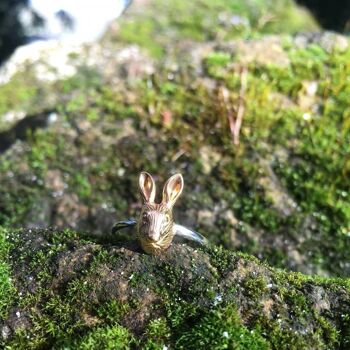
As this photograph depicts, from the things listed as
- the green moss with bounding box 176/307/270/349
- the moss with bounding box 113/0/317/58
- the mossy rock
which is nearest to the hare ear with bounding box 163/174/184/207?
the mossy rock

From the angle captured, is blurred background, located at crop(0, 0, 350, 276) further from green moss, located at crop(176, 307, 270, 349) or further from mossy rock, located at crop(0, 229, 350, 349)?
green moss, located at crop(176, 307, 270, 349)

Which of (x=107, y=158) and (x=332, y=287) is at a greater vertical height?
(x=332, y=287)

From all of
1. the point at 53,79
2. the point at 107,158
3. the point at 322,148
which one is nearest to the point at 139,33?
the point at 53,79

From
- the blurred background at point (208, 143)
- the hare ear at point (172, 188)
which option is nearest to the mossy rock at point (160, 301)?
the hare ear at point (172, 188)

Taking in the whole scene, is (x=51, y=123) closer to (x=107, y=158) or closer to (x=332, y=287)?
(x=107, y=158)

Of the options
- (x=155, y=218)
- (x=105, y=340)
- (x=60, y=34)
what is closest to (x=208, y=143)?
(x=155, y=218)

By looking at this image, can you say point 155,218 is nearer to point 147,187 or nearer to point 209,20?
point 147,187

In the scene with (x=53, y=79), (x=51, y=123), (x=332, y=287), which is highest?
(x=332, y=287)
